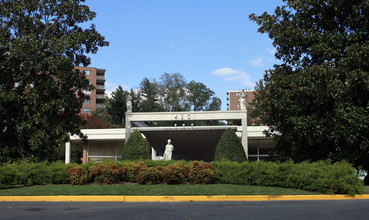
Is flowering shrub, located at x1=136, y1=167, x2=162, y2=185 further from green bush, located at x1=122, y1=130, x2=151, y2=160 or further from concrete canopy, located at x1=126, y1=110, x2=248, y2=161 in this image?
concrete canopy, located at x1=126, y1=110, x2=248, y2=161

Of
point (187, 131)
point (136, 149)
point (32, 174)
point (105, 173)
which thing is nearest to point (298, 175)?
point (105, 173)

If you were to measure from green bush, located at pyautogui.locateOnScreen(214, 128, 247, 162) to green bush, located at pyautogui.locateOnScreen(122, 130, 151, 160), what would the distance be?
174 inches

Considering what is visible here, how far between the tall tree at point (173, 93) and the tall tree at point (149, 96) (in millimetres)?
1354

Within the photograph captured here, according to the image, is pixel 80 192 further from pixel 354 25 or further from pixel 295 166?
pixel 354 25

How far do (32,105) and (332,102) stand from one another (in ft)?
44.1

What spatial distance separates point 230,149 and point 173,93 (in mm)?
52750

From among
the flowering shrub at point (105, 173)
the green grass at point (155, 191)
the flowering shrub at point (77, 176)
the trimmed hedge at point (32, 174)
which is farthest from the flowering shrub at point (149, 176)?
the trimmed hedge at point (32, 174)

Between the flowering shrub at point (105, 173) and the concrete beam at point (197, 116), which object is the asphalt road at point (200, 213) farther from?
the concrete beam at point (197, 116)

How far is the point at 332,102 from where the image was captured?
15.3 meters

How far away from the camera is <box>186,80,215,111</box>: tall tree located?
79438 millimetres

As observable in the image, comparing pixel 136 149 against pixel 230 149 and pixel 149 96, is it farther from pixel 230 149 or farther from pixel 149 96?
pixel 149 96

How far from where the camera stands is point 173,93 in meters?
74.5

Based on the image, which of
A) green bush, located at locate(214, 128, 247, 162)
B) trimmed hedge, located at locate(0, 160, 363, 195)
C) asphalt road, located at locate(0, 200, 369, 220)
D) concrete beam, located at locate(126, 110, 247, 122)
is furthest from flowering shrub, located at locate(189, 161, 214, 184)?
concrete beam, located at locate(126, 110, 247, 122)

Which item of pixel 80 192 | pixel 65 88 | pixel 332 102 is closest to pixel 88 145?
pixel 65 88
